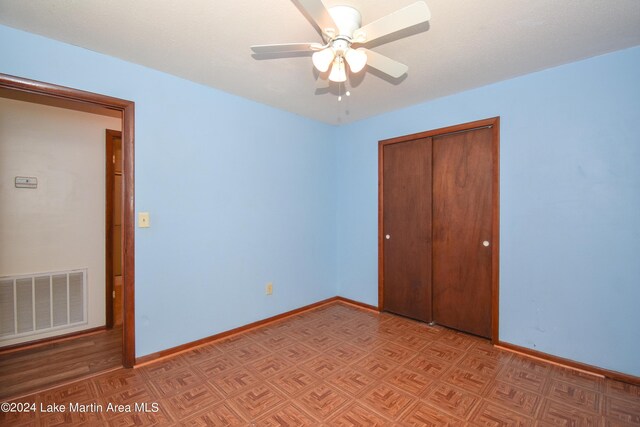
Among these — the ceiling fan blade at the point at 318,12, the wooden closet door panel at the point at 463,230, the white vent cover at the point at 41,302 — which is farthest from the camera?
the wooden closet door panel at the point at 463,230

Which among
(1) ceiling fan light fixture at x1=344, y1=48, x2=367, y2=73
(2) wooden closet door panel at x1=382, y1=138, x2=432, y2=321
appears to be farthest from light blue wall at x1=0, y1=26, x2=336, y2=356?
(1) ceiling fan light fixture at x1=344, y1=48, x2=367, y2=73

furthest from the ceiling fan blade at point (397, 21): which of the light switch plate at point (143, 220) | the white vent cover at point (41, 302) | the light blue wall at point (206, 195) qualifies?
the white vent cover at point (41, 302)

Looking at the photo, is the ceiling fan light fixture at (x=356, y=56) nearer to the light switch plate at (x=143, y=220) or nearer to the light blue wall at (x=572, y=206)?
the light blue wall at (x=572, y=206)

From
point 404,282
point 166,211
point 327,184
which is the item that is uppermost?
point 327,184

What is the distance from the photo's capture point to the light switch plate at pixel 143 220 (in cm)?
229

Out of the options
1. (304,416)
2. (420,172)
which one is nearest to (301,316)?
(304,416)

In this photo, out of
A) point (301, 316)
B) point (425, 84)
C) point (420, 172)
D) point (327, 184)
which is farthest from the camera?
point (327, 184)

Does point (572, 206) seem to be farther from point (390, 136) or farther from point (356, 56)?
point (356, 56)

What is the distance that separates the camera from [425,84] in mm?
2615

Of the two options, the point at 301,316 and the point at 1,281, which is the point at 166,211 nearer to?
the point at 1,281

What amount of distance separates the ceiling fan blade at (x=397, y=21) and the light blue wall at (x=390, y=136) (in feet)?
5.79

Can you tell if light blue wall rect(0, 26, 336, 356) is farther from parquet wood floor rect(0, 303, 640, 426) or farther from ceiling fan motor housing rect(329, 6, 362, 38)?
ceiling fan motor housing rect(329, 6, 362, 38)

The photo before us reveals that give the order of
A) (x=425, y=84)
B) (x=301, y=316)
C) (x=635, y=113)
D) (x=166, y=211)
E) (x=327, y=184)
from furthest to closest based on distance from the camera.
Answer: (x=327, y=184) → (x=301, y=316) → (x=425, y=84) → (x=166, y=211) → (x=635, y=113)

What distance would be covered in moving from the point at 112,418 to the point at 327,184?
3015mm
